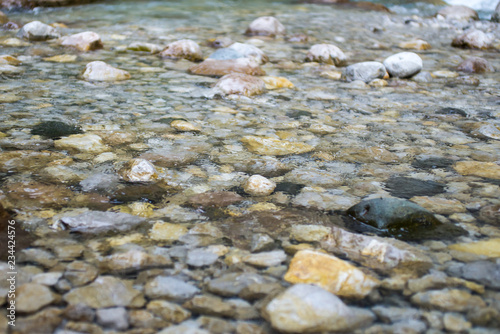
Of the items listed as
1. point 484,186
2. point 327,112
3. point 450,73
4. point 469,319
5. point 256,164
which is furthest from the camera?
point 450,73

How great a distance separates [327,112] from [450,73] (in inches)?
74.8

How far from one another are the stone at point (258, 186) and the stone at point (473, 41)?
501cm

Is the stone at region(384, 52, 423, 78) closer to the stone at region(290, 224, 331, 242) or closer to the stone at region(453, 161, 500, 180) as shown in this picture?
the stone at region(453, 161, 500, 180)

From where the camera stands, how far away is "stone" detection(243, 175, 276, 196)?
1.94 m

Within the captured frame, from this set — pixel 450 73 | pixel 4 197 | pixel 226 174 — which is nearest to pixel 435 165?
pixel 226 174

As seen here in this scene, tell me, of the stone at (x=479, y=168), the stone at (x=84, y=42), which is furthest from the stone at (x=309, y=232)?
the stone at (x=84, y=42)

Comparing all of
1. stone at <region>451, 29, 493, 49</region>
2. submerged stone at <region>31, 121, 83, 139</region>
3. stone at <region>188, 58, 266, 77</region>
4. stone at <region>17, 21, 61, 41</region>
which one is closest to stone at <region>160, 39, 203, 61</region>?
stone at <region>188, 58, 266, 77</region>

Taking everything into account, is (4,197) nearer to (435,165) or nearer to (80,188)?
(80,188)

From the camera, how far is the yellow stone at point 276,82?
372cm

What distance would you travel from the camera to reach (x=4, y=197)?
5.80 feet

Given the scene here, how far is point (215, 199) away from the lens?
187cm

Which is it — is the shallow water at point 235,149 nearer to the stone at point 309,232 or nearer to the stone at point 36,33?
the stone at point 309,232

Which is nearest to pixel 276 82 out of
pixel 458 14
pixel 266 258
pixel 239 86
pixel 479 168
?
pixel 239 86

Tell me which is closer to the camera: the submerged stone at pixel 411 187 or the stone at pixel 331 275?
the stone at pixel 331 275
